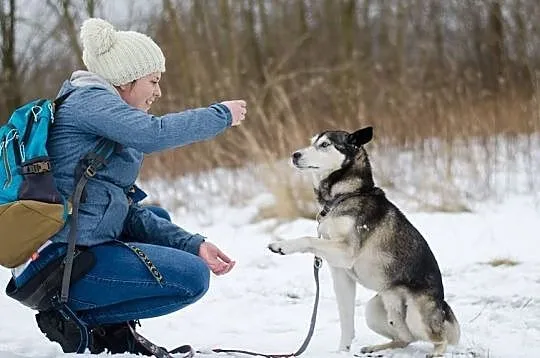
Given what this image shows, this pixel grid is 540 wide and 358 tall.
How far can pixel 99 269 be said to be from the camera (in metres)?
3.02

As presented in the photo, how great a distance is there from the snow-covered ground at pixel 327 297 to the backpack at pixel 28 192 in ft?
1.62

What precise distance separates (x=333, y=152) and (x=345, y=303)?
80 centimetres

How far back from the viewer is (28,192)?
2834 mm

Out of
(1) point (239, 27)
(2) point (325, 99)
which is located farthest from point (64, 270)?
(1) point (239, 27)

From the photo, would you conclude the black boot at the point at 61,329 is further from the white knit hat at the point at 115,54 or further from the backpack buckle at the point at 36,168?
the white knit hat at the point at 115,54

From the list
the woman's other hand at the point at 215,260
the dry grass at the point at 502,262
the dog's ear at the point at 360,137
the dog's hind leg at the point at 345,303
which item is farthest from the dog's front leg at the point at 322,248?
the dry grass at the point at 502,262

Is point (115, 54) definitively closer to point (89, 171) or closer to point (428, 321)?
point (89, 171)

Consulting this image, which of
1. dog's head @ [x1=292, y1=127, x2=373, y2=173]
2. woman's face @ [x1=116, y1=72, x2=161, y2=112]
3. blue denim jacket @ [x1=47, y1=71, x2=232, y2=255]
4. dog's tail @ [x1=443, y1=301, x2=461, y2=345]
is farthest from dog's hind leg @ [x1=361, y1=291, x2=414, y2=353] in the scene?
woman's face @ [x1=116, y1=72, x2=161, y2=112]

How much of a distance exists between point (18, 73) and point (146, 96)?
1388 cm

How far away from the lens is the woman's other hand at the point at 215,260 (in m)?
3.36

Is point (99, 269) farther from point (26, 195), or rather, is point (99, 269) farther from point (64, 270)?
point (26, 195)

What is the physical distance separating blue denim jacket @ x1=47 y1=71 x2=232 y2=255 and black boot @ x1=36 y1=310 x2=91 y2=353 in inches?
12.4

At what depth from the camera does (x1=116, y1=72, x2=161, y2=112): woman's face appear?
10.6ft

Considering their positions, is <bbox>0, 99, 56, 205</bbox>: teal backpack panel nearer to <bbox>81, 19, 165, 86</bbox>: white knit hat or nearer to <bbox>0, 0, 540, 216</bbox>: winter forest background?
<bbox>81, 19, 165, 86</bbox>: white knit hat
